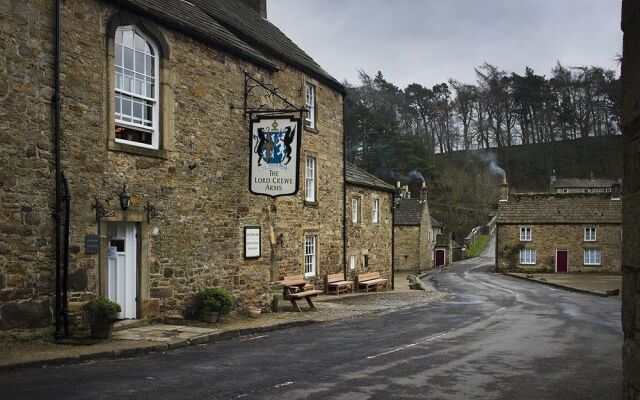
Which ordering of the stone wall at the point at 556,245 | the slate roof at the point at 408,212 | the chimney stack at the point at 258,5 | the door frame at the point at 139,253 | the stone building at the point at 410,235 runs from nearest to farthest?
the door frame at the point at 139,253
the chimney stack at the point at 258,5
the stone wall at the point at 556,245
the slate roof at the point at 408,212
the stone building at the point at 410,235

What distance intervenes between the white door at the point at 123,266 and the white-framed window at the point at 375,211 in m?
19.7

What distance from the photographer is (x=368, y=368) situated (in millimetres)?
9523

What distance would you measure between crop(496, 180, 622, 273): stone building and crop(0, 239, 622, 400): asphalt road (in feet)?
116

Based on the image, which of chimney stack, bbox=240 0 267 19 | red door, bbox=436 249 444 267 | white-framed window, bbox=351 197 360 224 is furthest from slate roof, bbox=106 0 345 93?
red door, bbox=436 249 444 267

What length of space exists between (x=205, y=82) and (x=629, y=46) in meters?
12.0

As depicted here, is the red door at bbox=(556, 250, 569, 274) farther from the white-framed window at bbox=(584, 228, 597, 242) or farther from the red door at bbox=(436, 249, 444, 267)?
the red door at bbox=(436, 249, 444, 267)

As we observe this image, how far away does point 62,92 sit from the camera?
11508mm

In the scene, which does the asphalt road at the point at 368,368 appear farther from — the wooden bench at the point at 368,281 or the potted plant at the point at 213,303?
the wooden bench at the point at 368,281

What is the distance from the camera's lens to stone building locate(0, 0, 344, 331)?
1075cm

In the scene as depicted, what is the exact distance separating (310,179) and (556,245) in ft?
102

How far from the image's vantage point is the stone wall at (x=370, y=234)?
96.3ft

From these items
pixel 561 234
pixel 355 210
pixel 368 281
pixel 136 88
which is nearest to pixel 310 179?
pixel 355 210

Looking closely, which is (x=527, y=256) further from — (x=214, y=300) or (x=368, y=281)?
(x=214, y=300)

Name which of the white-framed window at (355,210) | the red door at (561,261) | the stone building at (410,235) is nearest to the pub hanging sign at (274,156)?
the white-framed window at (355,210)
